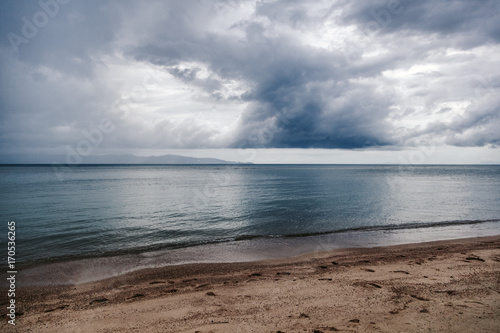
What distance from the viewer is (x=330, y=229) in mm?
22688

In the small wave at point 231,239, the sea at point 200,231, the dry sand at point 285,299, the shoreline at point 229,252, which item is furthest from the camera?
the small wave at point 231,239

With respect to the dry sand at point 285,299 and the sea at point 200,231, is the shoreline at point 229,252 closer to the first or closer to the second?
the sea at point 200,231

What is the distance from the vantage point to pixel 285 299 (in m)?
9.15

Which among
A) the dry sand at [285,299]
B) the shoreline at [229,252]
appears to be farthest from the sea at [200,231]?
the dry sand at [285,299]

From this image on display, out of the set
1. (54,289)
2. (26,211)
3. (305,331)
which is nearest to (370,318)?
(305,331)

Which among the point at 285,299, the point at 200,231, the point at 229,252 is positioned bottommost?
the point at 200,231

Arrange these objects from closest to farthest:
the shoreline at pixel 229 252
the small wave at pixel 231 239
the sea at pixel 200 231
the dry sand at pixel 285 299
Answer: the dry sand at pixel 285 299 < the shoreline at pixel 229 252 < the sea at pixel 200 231 < the small wave at pixel 231 239

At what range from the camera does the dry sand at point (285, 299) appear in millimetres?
7613

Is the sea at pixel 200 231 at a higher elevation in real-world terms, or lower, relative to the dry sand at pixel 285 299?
lower

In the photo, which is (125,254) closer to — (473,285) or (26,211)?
(473,285)

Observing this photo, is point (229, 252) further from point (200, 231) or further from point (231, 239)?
point (200, 231)

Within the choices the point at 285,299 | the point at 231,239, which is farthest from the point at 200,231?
the point at 285,299

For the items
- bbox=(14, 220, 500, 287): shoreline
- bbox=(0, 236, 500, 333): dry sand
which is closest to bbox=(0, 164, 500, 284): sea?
bbox=(14, 220, 500, 287): shoreline

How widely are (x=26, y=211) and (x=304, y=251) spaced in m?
32.7
